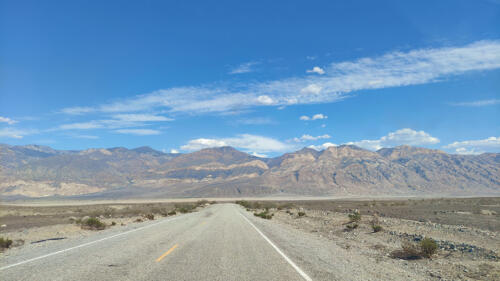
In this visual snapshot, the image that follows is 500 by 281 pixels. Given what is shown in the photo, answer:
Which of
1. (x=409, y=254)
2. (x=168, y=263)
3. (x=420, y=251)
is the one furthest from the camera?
(x=409, y=254)

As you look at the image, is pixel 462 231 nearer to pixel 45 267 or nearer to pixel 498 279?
pixel 498 279

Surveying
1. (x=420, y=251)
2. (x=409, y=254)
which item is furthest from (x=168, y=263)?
(x=420, y=251)

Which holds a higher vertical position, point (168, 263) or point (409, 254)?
point (168, 263)

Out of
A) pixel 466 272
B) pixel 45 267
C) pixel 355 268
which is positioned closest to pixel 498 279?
pixel 466 272

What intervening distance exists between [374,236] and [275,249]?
903 cm

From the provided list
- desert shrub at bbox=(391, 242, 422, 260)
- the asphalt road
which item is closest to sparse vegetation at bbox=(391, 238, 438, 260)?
desert shrub at bbox=(391, 242, 422, 260)

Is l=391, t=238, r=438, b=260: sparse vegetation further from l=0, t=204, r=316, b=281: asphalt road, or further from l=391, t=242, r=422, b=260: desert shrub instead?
l=0, t=204, r=316, b=281: asphalt road

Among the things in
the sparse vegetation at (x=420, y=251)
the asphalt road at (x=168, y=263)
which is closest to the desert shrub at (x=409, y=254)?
the sparse vegetation at (x=420, y=251)

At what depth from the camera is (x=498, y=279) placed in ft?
28.3

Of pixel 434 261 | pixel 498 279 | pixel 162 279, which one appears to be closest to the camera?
pixel 162 279

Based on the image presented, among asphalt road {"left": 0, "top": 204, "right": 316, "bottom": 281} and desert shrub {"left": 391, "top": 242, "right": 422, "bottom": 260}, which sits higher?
asphalt road {"left": 0, "top": 204, "right": 316, "bottom": 281}

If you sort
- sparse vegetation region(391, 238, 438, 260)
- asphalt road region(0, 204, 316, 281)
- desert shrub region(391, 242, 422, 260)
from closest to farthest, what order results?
asphalt road region(0, 204, 316, 281)
sparse vegetation region(391, 238, 438, 260)
desert shrub region(391, 242, 422, 260)

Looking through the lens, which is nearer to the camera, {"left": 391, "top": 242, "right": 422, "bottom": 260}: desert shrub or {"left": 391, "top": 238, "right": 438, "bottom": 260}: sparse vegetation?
{"left": 391, "top": 238, "right": 438, "bottom": 260}: sparse vegetation

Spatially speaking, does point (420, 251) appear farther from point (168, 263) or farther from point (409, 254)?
point (168, 263)
